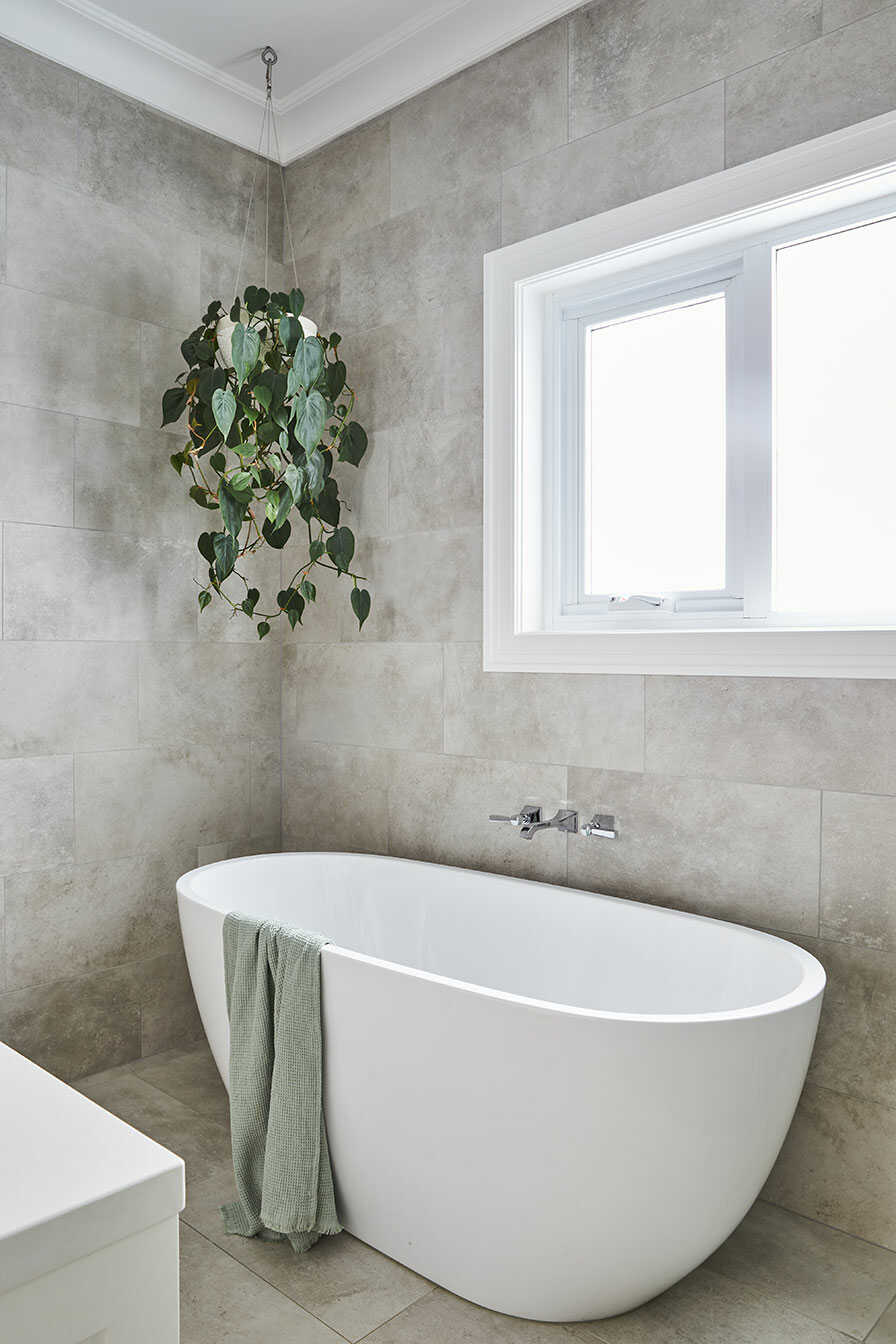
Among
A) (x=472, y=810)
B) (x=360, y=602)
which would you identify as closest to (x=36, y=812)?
(x=360, y=602)

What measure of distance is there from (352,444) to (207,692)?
89 cm

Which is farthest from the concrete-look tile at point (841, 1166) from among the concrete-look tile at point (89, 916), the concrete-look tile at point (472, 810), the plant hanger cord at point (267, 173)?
the plant hanger cord at point (267, 173)

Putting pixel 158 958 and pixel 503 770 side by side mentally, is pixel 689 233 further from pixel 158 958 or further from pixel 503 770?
pixel 158 958

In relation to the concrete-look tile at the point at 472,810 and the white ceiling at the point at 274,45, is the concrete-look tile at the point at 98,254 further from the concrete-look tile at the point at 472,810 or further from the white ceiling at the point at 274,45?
the concrete-look tile at the point at 472,810

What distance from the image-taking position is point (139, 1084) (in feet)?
8.68

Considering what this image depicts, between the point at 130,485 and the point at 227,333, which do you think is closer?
the point at 227,333

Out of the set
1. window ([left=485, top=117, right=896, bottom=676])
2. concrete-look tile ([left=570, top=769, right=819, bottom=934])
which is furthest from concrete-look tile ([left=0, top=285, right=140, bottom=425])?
concrete-look tile ([left=570, top=769, right=819, bottom=934])

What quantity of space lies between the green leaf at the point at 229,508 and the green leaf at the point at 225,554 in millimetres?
53

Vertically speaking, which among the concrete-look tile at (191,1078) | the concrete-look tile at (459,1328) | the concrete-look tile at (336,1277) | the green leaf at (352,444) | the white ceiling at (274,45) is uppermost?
the white ceiling at (274,45)

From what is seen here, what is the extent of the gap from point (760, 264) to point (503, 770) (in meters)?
1.39

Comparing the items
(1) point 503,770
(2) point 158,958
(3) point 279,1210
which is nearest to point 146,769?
(2) point 158,958

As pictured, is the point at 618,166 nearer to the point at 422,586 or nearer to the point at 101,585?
the point at 422,586

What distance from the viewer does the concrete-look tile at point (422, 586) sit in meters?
2.66

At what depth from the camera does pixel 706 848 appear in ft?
7.13
